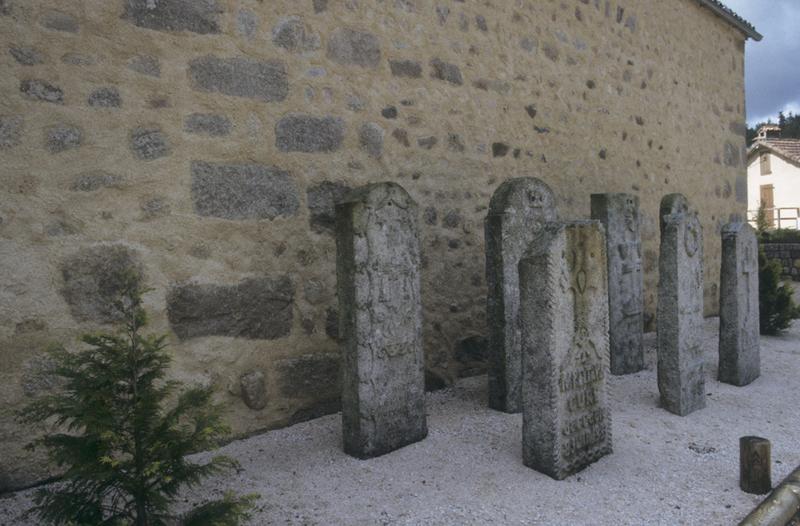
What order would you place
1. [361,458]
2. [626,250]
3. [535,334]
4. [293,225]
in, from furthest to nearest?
[626,250] < [293,225] < [361,458] < [535,334]

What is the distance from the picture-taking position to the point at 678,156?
7.94 meters

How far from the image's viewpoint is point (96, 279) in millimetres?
A: 3117

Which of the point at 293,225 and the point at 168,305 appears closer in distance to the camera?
the point at 168,305

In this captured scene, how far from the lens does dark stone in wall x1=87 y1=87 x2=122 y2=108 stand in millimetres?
3123

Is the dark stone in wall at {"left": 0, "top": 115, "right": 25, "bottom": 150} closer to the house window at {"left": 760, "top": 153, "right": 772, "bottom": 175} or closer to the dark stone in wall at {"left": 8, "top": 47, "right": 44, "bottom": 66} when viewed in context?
the dark stone in wall at {"left": 8, "top": 47, "right": 44, "bottom": 66}

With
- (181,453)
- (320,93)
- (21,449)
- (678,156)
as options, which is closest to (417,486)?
(181,453)

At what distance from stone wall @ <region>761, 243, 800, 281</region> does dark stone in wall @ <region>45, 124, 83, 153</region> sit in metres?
13.0

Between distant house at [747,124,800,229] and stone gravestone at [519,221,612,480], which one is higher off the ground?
distant house at [747,124,800,229]

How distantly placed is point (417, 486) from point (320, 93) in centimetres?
259

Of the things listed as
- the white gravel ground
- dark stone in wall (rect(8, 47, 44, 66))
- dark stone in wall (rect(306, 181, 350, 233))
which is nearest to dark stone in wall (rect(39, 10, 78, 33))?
→ dark stone in wall (rect(8, 47, 44, 66))

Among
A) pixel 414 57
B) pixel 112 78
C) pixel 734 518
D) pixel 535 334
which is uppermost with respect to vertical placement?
pixel 414 57

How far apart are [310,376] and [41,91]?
7.30ft

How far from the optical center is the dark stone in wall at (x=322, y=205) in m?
3.99

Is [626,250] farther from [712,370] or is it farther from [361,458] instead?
[361,458]
